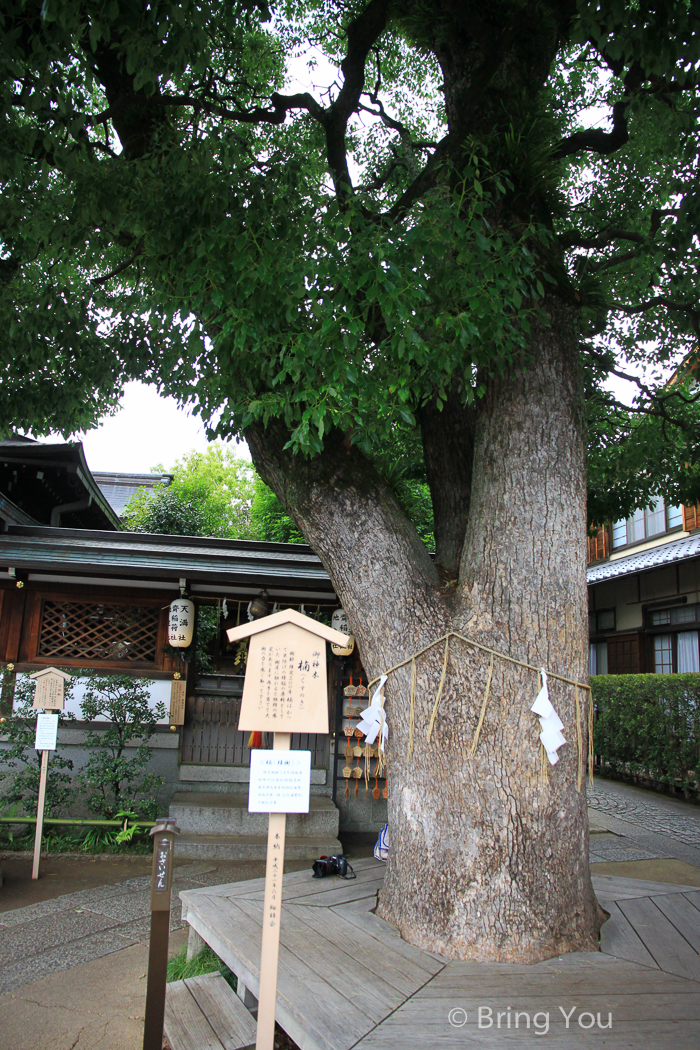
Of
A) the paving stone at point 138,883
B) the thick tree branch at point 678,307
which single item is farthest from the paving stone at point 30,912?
the thick tree branch at point 678,307

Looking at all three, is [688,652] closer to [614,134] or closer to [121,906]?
[614,134]

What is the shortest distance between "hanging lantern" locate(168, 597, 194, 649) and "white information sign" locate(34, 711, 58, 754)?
5.93ft

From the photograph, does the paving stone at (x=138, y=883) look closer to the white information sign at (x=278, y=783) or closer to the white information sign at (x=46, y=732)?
the white information sign at (x=46, y=732)

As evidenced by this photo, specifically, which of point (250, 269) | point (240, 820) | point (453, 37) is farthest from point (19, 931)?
point (453, 37)

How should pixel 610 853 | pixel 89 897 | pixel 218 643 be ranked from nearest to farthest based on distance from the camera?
pixel 89 897, pixel 610 853, pixel 218 643

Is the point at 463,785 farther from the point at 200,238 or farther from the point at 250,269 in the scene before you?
the point at 200,238

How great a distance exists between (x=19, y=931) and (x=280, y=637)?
12.8ft

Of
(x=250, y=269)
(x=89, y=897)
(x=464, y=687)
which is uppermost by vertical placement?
(x=250, y=269)

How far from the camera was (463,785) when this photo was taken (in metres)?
3.94

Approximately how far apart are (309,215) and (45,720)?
225 inches

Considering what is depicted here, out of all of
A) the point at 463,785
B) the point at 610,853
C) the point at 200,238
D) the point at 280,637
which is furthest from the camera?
the point at 610,853

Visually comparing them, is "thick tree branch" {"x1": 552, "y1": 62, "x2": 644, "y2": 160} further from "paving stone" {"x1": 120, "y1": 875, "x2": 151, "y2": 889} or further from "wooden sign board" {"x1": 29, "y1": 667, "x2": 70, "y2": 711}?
"paving stone" {"x1": 120, "y1": 875, "x2": 151, "y2": 889}

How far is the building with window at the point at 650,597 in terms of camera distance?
44.5 ft

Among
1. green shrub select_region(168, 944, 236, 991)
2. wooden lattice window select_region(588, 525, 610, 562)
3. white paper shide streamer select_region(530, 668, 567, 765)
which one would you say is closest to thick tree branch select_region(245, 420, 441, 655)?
white paper shide streamer select_region(530, 668, 567, 765)
